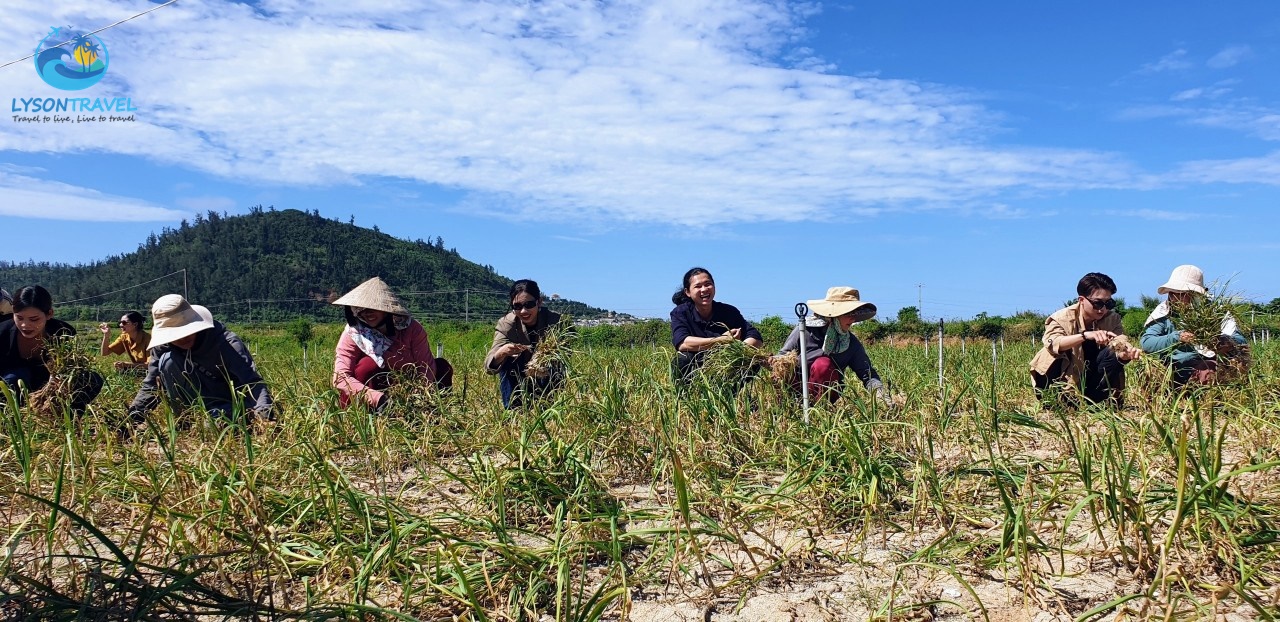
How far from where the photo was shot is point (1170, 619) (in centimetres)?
162

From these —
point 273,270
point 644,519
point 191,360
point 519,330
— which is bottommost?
point 644,519

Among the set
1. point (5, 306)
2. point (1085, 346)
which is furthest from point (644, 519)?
point (5, 306)

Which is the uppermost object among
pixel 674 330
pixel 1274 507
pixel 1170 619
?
pixel 674 330

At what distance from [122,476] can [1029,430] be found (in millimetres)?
3464

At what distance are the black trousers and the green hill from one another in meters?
53.6

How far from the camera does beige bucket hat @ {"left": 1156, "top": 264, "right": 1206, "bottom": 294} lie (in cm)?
383

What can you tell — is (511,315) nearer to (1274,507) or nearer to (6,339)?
(6,339)

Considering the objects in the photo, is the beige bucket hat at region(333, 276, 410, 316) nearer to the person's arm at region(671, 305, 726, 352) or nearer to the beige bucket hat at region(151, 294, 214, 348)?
A: the beige bucket hat at region(151, 294, 214, 348)

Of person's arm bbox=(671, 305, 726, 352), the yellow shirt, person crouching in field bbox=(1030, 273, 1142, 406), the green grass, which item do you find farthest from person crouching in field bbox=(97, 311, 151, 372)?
person crouching in field bbox=(1030, 273, 1142, 406)

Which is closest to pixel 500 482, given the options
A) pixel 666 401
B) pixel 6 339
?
pixel 666 401

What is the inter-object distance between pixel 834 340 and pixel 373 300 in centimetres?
260

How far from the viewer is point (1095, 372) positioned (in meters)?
4.75

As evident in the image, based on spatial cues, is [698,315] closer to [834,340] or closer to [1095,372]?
[834,340]

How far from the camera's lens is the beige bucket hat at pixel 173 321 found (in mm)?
3930
